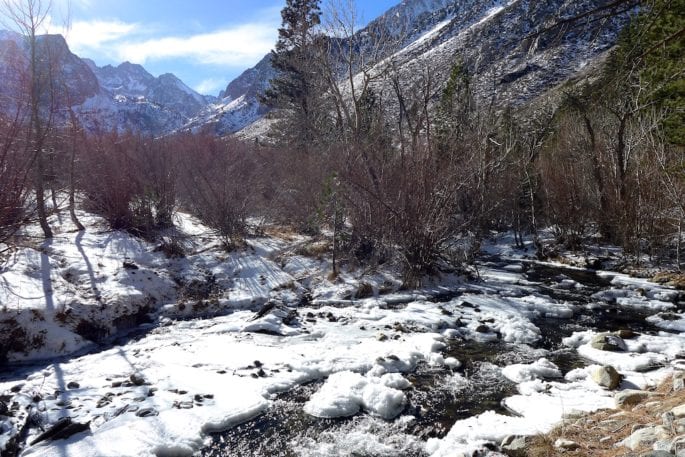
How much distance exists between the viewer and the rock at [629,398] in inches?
164

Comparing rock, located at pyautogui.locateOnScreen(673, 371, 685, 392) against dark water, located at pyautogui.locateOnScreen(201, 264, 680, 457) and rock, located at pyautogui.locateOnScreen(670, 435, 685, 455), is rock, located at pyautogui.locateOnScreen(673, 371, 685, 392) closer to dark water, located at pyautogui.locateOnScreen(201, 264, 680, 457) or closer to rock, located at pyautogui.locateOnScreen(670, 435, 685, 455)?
dark water, located at pyautogui.locateOnScreen(201, 264, 680, 457)

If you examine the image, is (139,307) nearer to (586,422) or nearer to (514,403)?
(514,403)

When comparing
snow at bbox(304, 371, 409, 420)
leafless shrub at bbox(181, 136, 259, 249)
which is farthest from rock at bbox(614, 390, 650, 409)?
leafless shrub at bbox(181, 136, 259, 249)

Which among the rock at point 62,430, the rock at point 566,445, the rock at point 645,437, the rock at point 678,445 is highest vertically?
the rock at point 62,430

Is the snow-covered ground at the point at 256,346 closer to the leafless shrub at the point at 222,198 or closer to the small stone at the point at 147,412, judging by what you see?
the small stone at the point at 147,412

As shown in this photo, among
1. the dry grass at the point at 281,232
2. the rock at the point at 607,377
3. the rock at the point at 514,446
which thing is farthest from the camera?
the dry grass at the point at 281,232

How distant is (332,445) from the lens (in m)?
3.97

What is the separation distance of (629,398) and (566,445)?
130 cm

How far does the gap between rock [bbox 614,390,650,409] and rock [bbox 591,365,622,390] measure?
39 centimetres

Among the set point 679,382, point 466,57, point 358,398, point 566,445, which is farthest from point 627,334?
point 466,57

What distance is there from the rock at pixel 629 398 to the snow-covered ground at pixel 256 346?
161 mm

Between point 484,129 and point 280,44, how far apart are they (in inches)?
589

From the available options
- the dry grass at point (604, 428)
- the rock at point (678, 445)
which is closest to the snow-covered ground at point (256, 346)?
the dry grass at point (604, 428)

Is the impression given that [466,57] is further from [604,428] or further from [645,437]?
[645,437]
